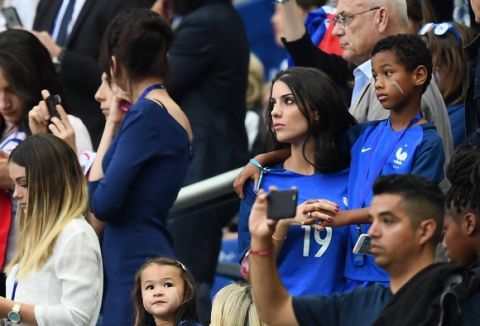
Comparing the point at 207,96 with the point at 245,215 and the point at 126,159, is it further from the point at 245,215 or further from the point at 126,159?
the point at 245,215

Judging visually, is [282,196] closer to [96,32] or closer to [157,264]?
[157,264]

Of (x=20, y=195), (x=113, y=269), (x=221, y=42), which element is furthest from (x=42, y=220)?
(x=221, y=42)

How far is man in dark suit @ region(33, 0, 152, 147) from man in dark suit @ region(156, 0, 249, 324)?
0.41m

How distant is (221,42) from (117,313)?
236 cm

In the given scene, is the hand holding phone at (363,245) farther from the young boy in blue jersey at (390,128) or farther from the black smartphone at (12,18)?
the black smartphone at (12,18)

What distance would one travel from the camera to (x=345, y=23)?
22.2 feet

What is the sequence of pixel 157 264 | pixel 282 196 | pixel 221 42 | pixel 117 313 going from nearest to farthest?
pixel 282 196, pixel 157 264, pixel 117 313, pixel 221 42

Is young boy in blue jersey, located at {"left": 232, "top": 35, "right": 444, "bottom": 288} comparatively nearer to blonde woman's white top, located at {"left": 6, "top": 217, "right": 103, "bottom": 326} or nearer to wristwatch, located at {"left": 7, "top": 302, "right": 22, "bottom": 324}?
blonde woman's white top, located at {"left": 6, "top": 217, "right": 103, "bottom": 326}

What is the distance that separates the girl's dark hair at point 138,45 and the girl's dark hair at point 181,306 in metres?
1.15

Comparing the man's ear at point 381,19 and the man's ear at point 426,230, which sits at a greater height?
the man's ear at point 381,19

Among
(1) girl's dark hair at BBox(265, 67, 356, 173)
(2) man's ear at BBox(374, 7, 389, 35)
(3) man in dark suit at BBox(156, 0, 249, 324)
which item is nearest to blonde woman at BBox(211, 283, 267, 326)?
(1) girl's dark hair at BBox(265, 67, 356, 173)

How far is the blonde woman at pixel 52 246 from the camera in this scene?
6.00 metres

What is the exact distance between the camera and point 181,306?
19.7 feet

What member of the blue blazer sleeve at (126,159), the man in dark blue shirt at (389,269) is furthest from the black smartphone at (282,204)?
the blue blazer sleeve at (126,159)
